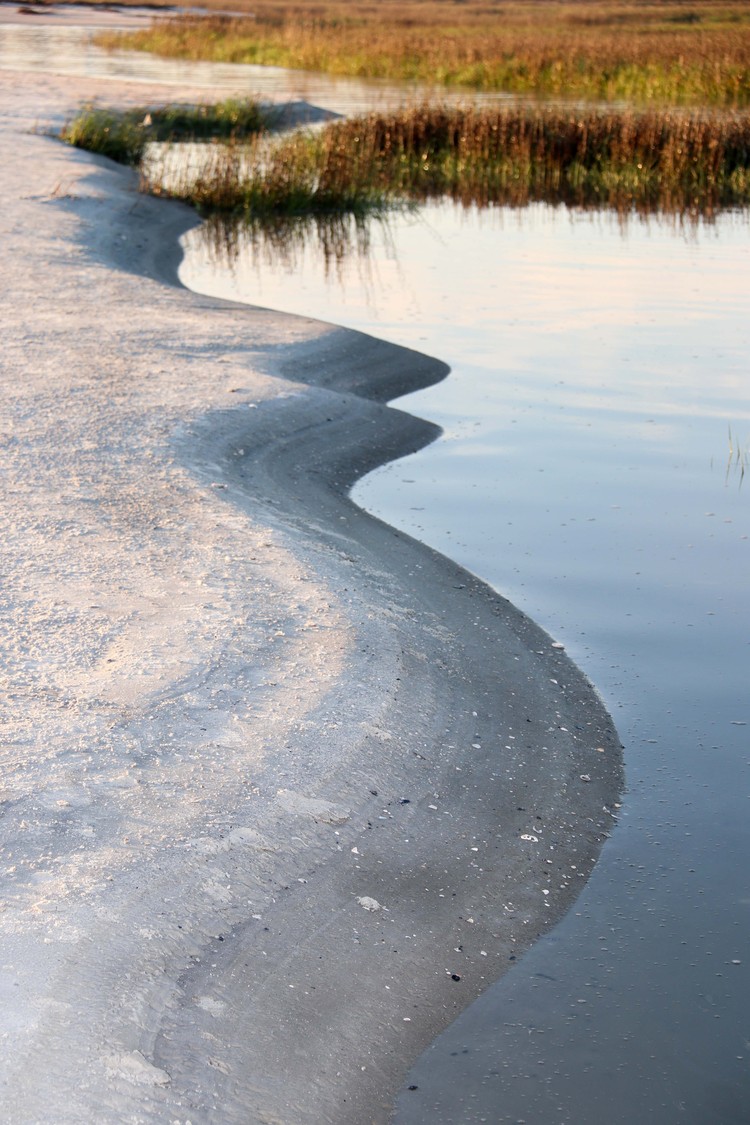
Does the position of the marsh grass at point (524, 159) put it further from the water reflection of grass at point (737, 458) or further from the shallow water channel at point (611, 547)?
the water reflection of grass at point (737, 458)

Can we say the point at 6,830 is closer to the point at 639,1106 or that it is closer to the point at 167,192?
the point at 639,1106

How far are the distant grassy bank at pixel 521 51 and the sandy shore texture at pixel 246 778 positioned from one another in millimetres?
19936

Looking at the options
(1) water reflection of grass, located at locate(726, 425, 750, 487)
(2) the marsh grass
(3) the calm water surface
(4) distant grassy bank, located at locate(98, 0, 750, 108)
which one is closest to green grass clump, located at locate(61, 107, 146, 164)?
(2) the marsh grass

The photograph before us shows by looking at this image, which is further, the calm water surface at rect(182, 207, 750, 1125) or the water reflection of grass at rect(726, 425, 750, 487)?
the water reflection of grass at rect(726, 425, 750, 487)

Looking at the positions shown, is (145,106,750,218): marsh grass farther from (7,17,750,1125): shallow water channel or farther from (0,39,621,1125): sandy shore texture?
(0,39,621,1125): sandy shore texture

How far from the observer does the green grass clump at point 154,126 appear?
1695 cm

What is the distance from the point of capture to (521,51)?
33.3 metres

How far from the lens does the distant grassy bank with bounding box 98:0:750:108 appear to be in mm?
25406

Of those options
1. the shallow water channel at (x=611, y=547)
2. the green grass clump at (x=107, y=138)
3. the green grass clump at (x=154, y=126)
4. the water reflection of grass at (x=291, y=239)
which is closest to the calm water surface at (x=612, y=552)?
the shallow water channel at (x=611, y=547)

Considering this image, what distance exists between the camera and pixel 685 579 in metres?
5.35

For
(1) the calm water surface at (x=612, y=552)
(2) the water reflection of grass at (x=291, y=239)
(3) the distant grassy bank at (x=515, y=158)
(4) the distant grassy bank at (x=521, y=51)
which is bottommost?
(1) the calm water surface at (x=612, y=552)

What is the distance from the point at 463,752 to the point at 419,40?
3871 cm

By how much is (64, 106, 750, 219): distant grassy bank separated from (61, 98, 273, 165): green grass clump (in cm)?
5

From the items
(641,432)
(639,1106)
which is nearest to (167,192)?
(641,432)
